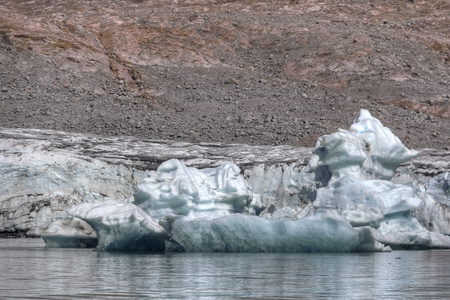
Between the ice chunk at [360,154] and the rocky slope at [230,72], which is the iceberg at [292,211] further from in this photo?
the rocky slope at [230,72]

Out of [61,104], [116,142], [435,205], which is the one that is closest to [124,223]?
[435,205]

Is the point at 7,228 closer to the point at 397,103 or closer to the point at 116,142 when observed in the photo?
the point at 116,142

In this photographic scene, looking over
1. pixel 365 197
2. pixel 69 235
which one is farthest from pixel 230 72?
pixel 365 197

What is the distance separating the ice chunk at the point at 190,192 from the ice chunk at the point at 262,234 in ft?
3.14

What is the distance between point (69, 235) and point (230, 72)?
27.5 meters

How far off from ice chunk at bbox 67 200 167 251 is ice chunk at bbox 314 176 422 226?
2357 millimetres

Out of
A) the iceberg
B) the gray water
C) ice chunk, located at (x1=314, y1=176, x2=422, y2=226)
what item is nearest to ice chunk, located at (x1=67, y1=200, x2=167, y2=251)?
the iceberg

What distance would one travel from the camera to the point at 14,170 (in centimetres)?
2017

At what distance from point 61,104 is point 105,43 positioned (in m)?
8.60

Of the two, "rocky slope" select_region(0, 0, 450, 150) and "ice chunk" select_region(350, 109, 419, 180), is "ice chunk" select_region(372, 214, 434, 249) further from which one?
"rocky slope" select_region(0, 0, 450, 150)

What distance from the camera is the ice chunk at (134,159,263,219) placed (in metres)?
12.4

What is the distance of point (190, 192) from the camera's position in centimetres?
1234

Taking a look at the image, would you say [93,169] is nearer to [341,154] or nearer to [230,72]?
[341,154]

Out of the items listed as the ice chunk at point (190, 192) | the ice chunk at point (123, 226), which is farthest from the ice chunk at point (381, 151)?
the ice chunk at point (123, 226)
